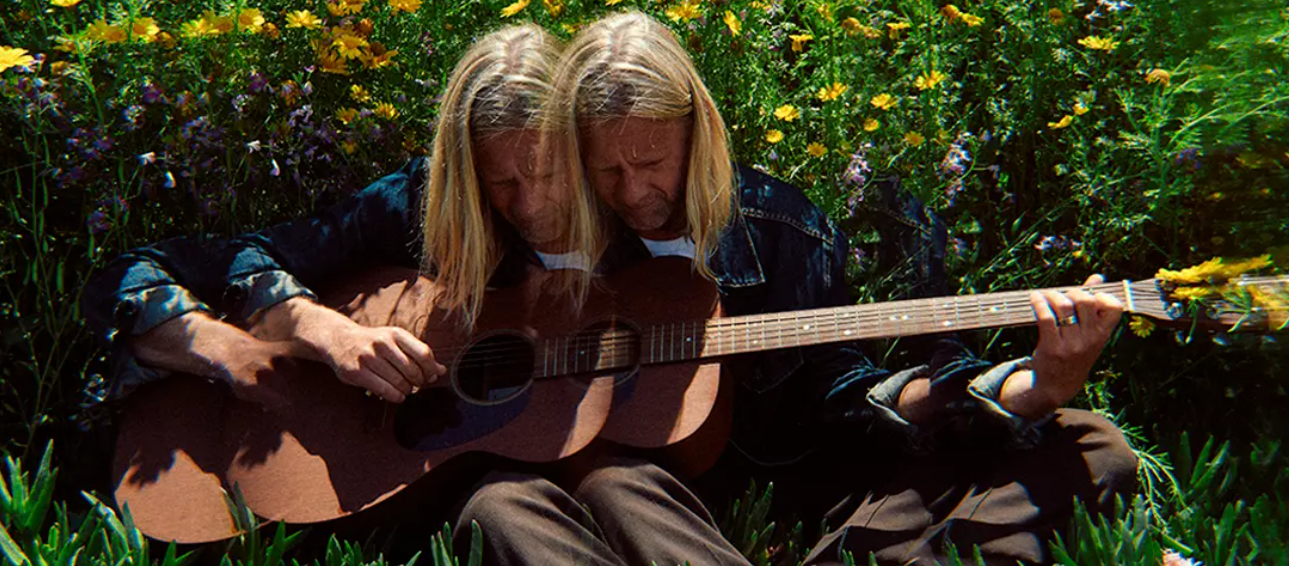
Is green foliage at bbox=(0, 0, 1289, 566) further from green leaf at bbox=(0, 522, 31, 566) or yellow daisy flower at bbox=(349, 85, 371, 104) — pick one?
green leaf at bbox=(0, 522, 31, 566)

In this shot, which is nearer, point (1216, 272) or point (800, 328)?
point (1216, 272)

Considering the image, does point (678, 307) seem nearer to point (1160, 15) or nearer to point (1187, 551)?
point (1187, 551)

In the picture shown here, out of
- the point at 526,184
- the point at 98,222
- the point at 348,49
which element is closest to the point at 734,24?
the point at 526,184

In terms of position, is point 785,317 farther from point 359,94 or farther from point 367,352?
point 359,94

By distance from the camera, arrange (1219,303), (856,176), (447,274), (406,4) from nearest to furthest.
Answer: (1219,303) < (447,274) < (406,4) < (856,176)

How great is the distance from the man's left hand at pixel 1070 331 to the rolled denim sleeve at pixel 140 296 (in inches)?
68.1

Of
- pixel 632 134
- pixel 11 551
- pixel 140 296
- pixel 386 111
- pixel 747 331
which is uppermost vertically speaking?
pixel 632 134

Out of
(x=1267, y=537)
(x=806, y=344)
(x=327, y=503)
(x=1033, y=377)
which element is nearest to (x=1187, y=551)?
(x=1267, y=537)

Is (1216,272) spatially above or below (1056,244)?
above

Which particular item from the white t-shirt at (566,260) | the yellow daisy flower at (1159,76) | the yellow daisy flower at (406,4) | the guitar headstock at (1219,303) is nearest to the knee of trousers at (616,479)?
the white t-shirt at (566,260)

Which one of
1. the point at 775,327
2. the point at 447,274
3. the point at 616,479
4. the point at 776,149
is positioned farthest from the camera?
the point at 776,149

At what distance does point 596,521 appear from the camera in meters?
2.33

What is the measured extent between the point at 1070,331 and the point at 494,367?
1.12 meters

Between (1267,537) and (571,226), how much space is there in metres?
1.44
